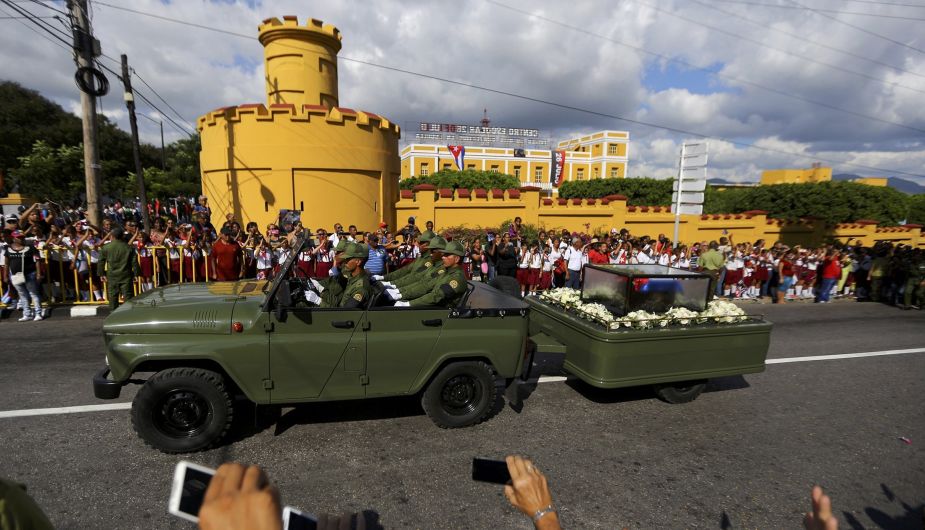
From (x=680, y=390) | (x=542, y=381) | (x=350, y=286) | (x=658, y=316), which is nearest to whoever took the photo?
(x=350, y=286)

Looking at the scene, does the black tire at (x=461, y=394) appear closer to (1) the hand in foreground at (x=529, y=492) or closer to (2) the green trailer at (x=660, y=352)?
(2) the green trailer at (x=660, y=352)

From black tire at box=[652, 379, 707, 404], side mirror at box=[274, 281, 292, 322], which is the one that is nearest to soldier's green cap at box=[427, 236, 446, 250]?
side mirror at box=[274, 281, 292, 322]

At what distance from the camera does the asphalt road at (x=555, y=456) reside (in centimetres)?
340

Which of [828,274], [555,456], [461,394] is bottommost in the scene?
[555,456]

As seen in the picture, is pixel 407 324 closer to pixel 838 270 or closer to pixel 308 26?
pixel 838 270

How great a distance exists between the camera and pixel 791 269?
41.0 feet

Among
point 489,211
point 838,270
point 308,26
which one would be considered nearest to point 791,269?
point 838,270

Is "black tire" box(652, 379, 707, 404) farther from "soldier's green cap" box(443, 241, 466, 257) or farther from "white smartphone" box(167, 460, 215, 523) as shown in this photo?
"white smartphone" box(167, 460, 215, 523)

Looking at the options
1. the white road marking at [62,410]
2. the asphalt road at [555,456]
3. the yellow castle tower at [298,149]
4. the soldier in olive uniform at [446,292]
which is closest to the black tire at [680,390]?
the asphalt road at [555,456]

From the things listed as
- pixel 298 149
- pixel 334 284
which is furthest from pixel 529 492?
pixel 298 149

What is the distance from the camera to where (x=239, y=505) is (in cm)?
105

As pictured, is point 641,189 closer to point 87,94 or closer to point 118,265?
point 87,94

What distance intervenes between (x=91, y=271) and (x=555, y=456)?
994cm

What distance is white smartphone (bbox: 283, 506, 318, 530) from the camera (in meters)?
1.54
